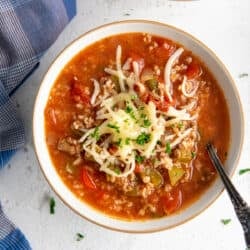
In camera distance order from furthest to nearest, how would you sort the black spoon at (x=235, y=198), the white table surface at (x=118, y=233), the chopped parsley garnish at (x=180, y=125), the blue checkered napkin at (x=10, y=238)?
the white table surface at (x=118, y=233) < the blue checkered napkin at (x=10, y=238) < the chopped parsley garnish at (x=180, y=125) < the black spoon at (x=235, y=198)

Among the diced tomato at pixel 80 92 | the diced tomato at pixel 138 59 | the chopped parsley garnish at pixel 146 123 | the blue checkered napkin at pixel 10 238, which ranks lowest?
the blue checkered napkin at pixel 10 238

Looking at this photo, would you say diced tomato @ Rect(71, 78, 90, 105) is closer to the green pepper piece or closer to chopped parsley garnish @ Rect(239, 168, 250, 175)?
the green pepper piece

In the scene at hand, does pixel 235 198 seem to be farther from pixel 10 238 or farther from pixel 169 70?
pixel 10 238

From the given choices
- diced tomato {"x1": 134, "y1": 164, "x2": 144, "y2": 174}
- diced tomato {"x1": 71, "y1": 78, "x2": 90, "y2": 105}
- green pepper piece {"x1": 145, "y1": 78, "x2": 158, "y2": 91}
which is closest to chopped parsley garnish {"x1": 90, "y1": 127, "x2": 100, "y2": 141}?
diced tomato {"x1": 71, "y1": 78, "x2": 90, "y2": 105}

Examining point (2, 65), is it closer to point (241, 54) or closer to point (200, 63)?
point (200, 63)

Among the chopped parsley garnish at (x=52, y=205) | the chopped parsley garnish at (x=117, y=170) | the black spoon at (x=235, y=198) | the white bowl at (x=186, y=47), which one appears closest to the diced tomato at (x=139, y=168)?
the chopped parsley garnish at (x=117, y=170)

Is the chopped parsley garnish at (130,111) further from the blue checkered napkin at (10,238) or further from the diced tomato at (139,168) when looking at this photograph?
the blue checkered napkin at (10,238)

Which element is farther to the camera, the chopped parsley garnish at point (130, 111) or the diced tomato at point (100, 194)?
the diced tomato at point (100, 194)
